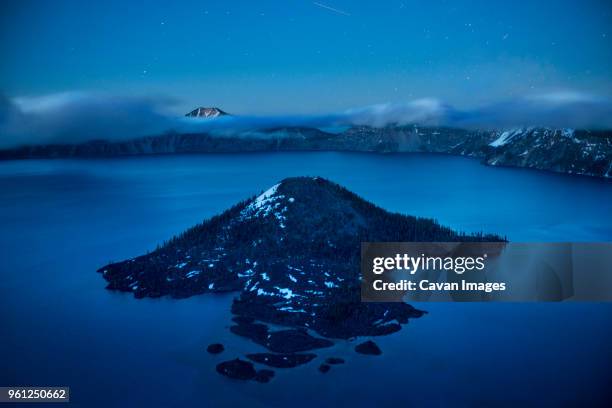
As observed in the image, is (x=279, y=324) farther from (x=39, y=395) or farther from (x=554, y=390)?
(x=554, y=390)

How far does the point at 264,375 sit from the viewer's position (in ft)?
115

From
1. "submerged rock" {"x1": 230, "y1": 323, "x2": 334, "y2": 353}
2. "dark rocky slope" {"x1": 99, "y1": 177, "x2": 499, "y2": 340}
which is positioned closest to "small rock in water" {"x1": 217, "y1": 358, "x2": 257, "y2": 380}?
"submerged rock" {"x1": 230, "y1": 323, "x2": 334, "y2": 353}

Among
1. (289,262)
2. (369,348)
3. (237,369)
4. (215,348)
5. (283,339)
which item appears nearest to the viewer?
(237,369)

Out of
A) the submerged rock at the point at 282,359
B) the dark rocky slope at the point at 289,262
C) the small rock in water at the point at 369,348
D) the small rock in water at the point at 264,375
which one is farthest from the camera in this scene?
the dark rocky slope at the point at 289,262

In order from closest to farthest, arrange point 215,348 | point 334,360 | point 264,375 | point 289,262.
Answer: point 264,375 < point 334,360 < point 215,348 < point 289,262

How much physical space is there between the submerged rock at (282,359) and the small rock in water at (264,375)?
3.43 feet

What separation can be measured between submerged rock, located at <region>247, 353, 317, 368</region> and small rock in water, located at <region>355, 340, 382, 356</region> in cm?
392

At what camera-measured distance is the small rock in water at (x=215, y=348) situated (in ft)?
129

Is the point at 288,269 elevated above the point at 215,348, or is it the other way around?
the point at 288,269

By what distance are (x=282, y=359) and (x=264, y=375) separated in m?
2.45

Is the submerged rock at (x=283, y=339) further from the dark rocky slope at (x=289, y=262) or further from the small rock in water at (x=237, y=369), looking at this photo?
the small rock in water at (x=237, y=369)

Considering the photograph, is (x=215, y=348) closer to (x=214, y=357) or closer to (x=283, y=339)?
(x=214, y=357)

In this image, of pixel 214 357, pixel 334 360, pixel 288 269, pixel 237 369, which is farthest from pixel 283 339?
pixel 288 269

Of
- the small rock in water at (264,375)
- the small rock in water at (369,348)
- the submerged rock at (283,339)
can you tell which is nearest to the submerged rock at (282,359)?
the submerged rock at (283,339)
